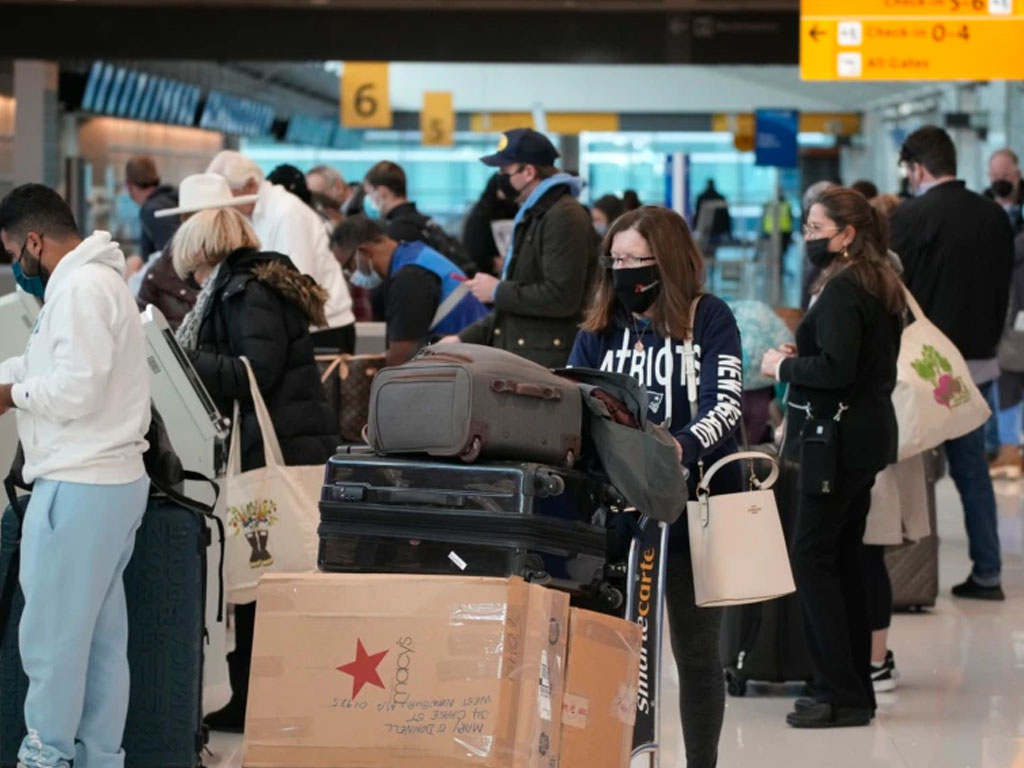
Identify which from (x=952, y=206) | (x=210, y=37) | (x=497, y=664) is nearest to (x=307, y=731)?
(x=497, y=664)

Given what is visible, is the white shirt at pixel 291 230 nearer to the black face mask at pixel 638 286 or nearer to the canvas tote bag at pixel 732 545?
the black face mask at pixel 638 286

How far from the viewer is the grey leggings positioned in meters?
3.82

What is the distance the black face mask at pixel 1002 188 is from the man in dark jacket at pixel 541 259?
16.2 ft

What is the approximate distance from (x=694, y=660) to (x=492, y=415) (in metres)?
1.05

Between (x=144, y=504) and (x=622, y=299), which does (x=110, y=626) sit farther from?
(x=622, y=299)

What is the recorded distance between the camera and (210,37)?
1141cm

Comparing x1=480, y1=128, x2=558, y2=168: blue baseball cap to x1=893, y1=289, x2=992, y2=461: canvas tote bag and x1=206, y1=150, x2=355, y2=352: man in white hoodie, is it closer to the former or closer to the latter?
x1=206, y1=150, x2=355, y2=352: man in white hoodie

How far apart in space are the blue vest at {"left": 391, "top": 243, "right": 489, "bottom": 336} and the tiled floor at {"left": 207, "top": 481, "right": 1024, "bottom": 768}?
5.68 ft

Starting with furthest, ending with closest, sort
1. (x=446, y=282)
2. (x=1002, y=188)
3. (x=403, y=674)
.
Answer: (x=1002, y=188) < (x=446, y=282) < (x=403, y=674)

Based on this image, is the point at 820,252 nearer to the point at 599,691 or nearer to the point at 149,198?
the point at 599,691

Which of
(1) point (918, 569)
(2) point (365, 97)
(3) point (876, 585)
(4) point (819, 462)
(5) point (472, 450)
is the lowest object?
(1) point (918, 569)

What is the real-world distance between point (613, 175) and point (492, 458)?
27366 millimetres

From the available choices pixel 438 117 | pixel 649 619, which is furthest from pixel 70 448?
pixel 438 117

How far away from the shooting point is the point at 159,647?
→ 14.6 ft
